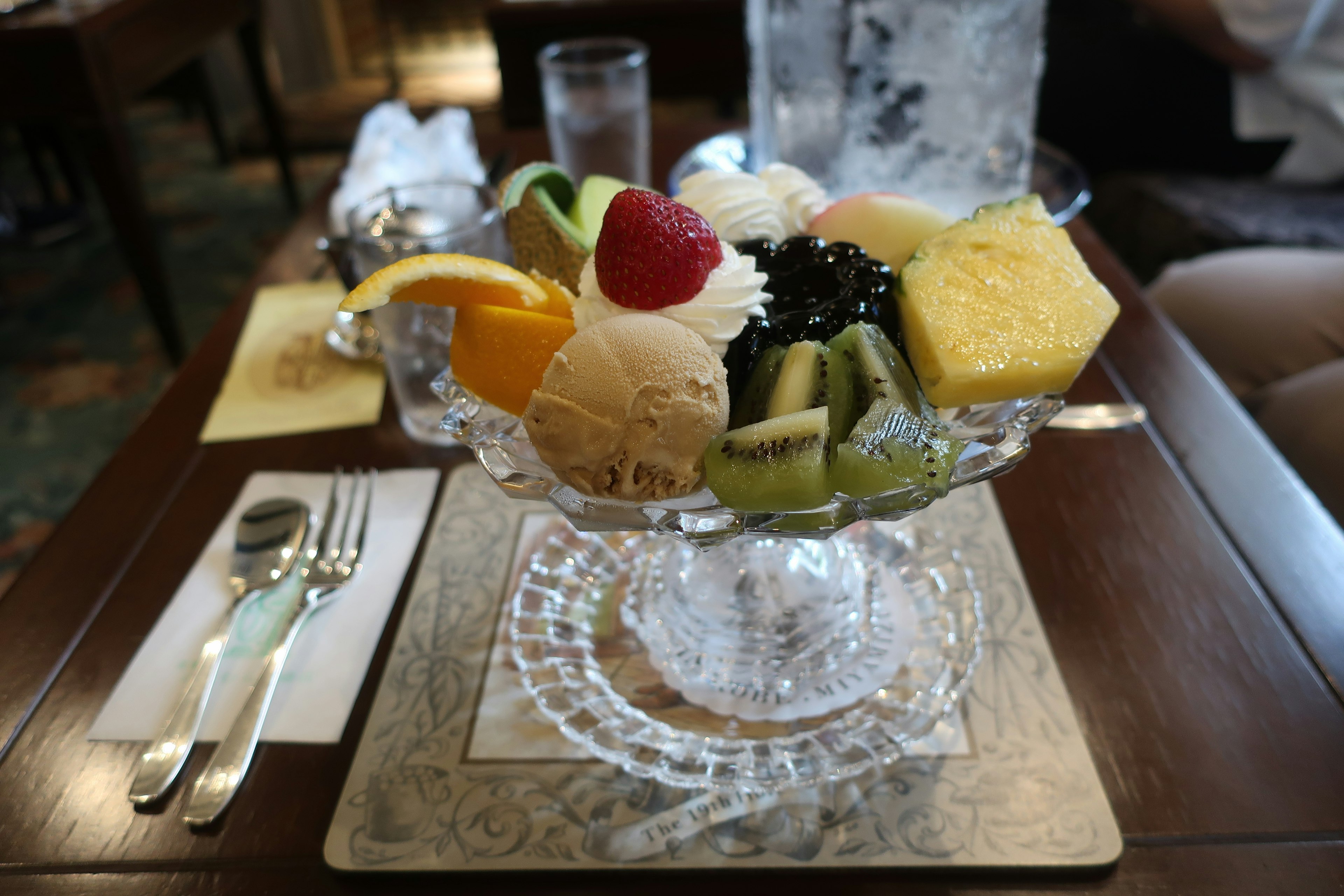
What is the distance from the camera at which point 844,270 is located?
505 millimetres

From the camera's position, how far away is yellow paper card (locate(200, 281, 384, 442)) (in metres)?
0.81

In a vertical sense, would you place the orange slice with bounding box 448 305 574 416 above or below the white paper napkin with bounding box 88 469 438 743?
above

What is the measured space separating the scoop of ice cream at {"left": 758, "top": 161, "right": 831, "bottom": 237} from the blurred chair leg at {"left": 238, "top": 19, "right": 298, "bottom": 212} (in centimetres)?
252

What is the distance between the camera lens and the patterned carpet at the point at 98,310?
1652mm

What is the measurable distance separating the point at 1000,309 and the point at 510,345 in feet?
0.94

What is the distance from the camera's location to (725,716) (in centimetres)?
55

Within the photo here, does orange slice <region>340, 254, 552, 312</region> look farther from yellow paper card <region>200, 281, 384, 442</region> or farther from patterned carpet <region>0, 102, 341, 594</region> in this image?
patterned carpet <region>0, 102, 341, 594</region>

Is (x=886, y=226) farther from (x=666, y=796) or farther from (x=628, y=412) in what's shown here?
(x=666, y=796)

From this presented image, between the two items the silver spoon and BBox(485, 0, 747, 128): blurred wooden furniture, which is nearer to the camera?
the silver spoon

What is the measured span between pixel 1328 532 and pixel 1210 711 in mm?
214

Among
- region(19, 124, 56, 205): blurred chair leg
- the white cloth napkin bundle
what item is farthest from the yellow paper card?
region(19, 124, 56, 205): blurred chair leg

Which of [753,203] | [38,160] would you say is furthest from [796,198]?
[38,160]

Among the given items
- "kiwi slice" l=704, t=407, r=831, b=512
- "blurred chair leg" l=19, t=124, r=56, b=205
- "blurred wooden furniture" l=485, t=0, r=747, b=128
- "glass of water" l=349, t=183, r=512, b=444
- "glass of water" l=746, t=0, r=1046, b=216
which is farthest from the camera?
"blurred chair leg" l=19, t=124, r=56, b=205

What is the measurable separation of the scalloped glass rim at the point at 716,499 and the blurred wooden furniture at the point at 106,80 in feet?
5.53
